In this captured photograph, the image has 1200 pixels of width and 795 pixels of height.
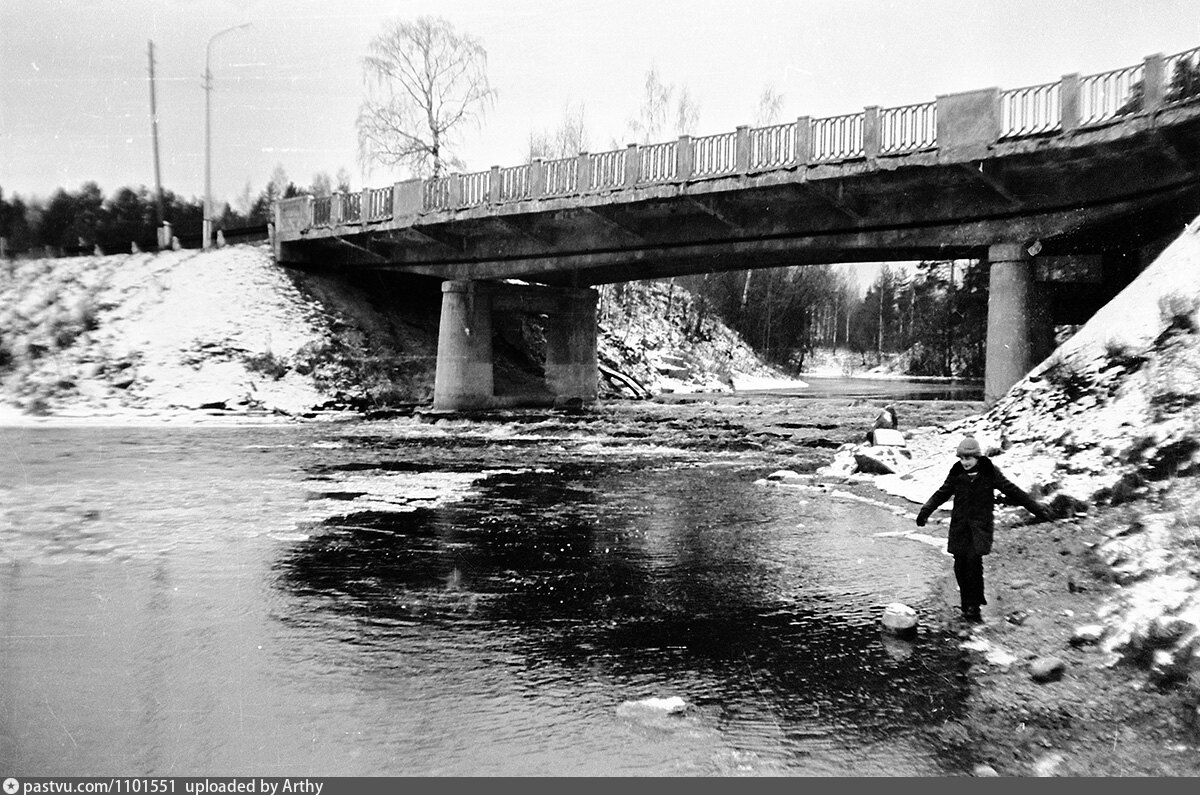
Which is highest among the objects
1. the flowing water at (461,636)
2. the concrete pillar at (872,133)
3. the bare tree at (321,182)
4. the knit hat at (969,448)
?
the bare tree at (321,182)

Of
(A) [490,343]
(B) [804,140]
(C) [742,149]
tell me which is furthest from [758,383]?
(B) [804,140]

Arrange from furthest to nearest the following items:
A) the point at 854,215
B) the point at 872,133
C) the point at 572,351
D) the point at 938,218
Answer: the point at 572,351 → the point at 854,215 → the point at 938,218 → the point at 872,133

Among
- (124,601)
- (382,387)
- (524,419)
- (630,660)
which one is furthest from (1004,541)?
(382,387)

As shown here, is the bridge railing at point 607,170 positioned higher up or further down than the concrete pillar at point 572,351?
higher up

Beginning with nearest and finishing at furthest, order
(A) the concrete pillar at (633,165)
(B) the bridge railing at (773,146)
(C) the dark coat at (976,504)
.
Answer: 1. (C) the dark coat at (976,504)
2. (B) the bridge railing at (773,146)
3. (A) the concrete pillar at (633,165)

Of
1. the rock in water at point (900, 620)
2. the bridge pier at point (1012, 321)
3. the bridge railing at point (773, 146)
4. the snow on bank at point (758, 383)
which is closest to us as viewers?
the rock in water at point (900, 620)

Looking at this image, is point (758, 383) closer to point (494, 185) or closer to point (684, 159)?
point (494, 185)

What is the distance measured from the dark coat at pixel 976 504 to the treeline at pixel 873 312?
4676 cm

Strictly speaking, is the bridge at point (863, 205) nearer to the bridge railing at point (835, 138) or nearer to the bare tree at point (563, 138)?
the bridge railing at point (835, 138)

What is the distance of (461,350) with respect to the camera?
3459 cm

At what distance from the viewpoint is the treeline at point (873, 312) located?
60.2 meters

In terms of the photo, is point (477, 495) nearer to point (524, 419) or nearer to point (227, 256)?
point (524, 419)

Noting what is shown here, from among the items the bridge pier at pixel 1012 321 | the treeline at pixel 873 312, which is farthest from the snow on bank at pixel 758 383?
the bridge pier at pixel 1012 321

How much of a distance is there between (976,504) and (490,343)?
98.1 feet
